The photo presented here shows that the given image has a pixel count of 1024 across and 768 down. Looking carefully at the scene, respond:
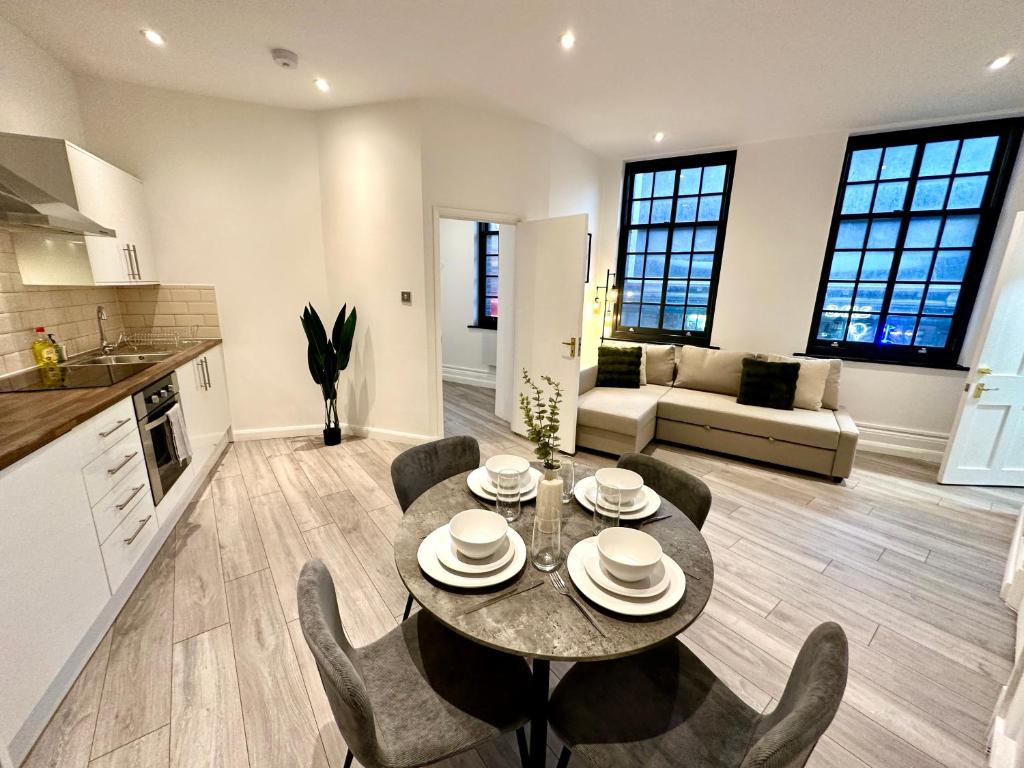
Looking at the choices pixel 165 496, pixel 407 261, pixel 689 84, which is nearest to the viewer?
pixel 165 496

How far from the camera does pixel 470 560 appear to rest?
3.60ft

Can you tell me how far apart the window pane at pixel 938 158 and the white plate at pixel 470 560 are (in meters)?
4.75

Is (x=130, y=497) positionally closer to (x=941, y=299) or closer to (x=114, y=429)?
(x=114, y=429)

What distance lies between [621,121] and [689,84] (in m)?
0.79

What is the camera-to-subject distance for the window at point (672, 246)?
426cm

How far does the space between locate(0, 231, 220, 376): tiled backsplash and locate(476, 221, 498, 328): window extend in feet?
10.5

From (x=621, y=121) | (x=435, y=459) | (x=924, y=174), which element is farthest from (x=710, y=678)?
(x=924, y=174)

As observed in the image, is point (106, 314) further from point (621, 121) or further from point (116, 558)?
point (621, 121)

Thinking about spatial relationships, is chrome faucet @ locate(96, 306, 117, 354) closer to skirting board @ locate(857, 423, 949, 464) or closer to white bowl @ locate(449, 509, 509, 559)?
white bowl @ locate(449, 509, 509, 559)

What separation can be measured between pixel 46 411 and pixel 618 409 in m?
3.35

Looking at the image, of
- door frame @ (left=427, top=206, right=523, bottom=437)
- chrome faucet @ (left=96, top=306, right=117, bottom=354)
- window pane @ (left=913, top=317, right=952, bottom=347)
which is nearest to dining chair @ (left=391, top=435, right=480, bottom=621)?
door frame @ (left=427, top=206, right=523, bottom=437)

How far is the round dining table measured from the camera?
0.89 meters

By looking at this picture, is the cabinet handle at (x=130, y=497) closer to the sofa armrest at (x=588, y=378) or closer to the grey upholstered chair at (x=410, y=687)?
the grey upholstered chair at (x=410, y=687)

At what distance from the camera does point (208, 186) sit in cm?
313
